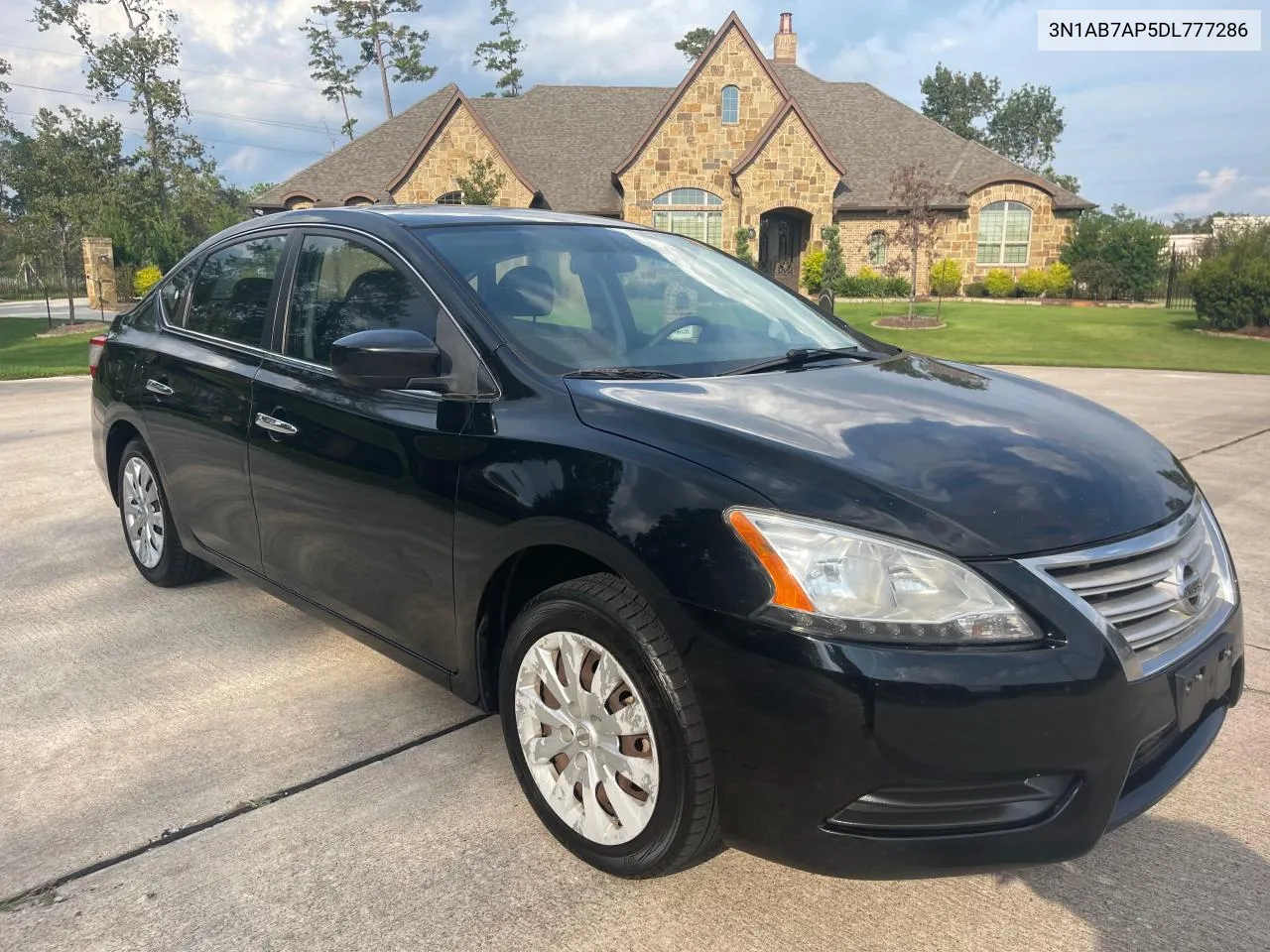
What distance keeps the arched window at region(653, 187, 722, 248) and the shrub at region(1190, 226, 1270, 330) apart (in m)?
15.0

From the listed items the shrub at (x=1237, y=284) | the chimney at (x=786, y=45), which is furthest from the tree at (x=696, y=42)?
the shrub at (x=1237, y=284)

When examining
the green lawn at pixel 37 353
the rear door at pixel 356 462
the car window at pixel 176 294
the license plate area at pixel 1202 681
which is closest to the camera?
the license plate area at pixel 1202 681

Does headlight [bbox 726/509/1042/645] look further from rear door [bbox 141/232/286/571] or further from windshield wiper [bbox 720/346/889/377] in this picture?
rear door [bbox 141/232/286/571]

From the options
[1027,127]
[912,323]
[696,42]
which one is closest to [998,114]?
[1027,127]

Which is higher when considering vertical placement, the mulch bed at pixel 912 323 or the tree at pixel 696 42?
the tree at pixel 696 42

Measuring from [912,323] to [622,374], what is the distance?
2280 cm

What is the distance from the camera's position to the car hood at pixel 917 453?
2.19m

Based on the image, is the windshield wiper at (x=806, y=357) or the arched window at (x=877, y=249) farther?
the arched window at (x=877, y=249)

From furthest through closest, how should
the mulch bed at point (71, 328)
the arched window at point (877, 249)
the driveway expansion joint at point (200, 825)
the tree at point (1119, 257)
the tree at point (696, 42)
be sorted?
1. the tree at point (696, 42)
2. the arched window at point (877, 249)
3. the tree at point (1119, 257)
4. the mulch bed at point (71, 328)
5. the driveway expansion joint at point (200, 825)

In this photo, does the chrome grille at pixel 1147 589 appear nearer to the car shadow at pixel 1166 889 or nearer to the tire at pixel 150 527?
the car shadow at pixel 1166 889

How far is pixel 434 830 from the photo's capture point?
2783mm

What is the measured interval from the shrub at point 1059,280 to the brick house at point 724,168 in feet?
6.86

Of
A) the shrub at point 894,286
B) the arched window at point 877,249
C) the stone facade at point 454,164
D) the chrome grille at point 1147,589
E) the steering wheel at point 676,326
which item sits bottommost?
the chrome grille at point 1147,589

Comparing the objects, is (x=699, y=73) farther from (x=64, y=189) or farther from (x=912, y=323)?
(x=64, y=189)
